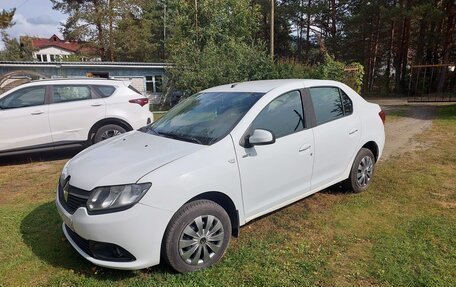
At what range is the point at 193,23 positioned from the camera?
2370 cm

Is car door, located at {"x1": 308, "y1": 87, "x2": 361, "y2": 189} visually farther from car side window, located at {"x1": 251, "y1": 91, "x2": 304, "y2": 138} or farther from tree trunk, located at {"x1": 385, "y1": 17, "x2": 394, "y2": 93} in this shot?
tree trunk, located at {"x1": 385, "y1": 17, "x2": 394, "y2": 93}

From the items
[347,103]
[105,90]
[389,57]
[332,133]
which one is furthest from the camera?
[389,57]

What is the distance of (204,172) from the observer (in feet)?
9.32

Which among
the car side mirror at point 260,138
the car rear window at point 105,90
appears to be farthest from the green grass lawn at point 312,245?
the car rear window at point 105,90

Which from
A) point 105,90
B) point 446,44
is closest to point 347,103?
point 105,90

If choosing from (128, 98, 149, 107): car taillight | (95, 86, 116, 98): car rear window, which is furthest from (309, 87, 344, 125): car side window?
(95, 86, 116, 98): car rear window

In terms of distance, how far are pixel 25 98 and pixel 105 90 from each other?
4.96ft

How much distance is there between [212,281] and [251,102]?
175cm

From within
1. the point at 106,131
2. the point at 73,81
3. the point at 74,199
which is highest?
the point at 73,81

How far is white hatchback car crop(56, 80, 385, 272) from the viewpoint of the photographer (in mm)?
2635

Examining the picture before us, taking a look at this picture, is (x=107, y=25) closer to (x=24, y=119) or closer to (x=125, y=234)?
(x=24, y=119)

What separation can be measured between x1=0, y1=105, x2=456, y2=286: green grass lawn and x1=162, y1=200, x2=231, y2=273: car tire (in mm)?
110

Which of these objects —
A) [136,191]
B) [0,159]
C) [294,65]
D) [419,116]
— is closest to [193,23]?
[294,65]

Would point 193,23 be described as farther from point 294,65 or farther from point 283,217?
point 283,217
